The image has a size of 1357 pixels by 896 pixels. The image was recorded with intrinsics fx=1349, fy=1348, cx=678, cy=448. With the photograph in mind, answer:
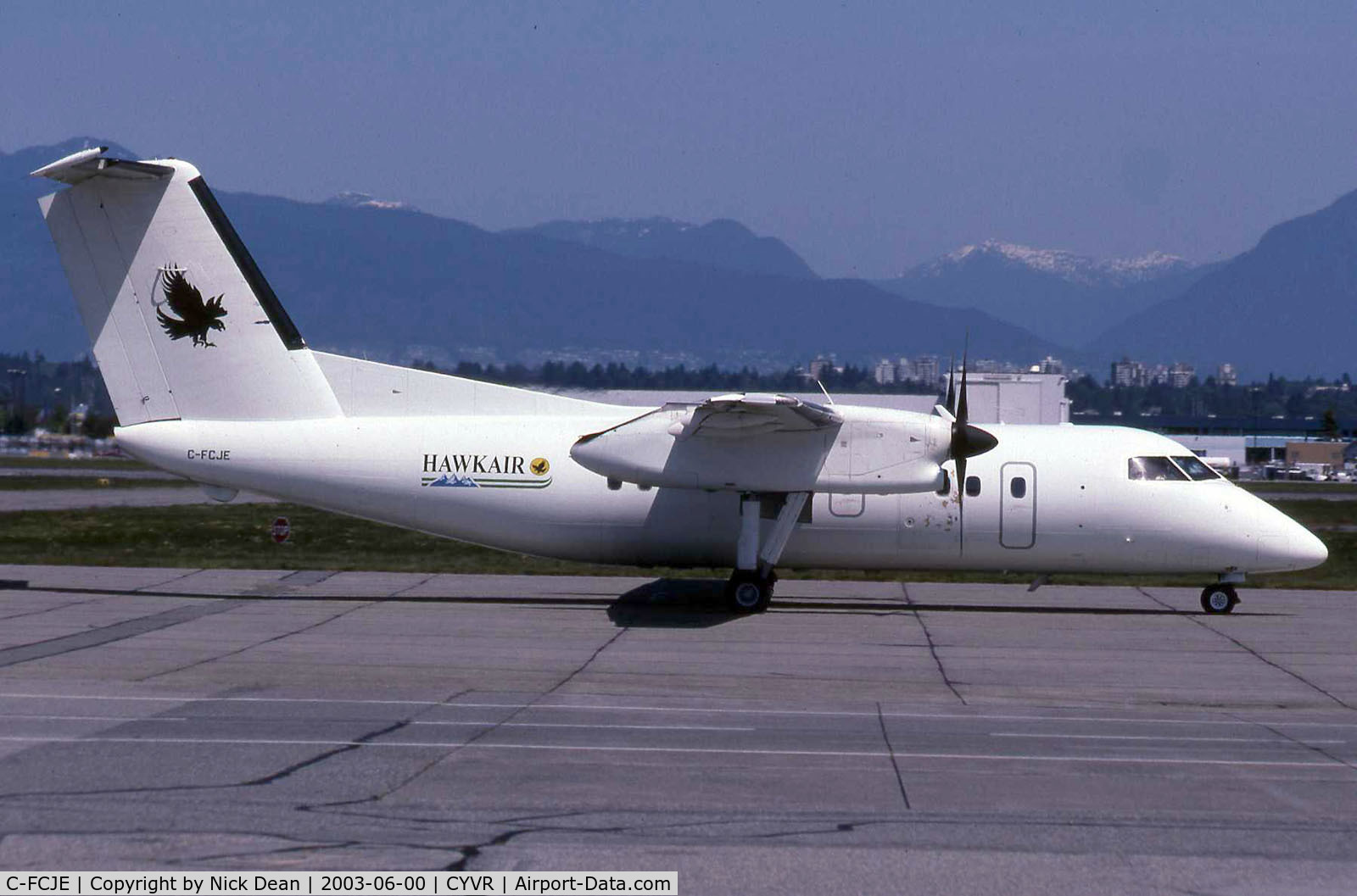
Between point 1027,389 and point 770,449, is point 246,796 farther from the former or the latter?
point 1027,389

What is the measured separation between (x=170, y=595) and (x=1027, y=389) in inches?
1110

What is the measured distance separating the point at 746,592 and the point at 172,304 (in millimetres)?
9638

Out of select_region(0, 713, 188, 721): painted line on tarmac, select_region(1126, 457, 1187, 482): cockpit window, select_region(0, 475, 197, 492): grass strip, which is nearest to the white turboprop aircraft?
select_region(1126, 457, 1187, 482): cockpit window

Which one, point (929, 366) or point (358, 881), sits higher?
point (929, 366)

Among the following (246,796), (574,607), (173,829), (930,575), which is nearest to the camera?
(173,829)

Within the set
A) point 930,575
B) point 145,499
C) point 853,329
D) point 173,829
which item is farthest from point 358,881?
point 853,329

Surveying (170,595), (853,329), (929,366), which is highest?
(853,329)

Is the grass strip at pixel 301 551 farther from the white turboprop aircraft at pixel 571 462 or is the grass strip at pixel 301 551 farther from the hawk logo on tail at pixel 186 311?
the hawk logo on tail at pixel 186 311

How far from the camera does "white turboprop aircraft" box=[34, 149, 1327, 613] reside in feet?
64.6

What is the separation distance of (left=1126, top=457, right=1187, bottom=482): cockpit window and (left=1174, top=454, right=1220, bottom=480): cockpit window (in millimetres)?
147

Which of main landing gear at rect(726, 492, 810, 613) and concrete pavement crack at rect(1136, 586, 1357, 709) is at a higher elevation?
main landing gear at rect(726, 492, 810, 613)

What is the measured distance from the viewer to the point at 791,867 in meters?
7.49
